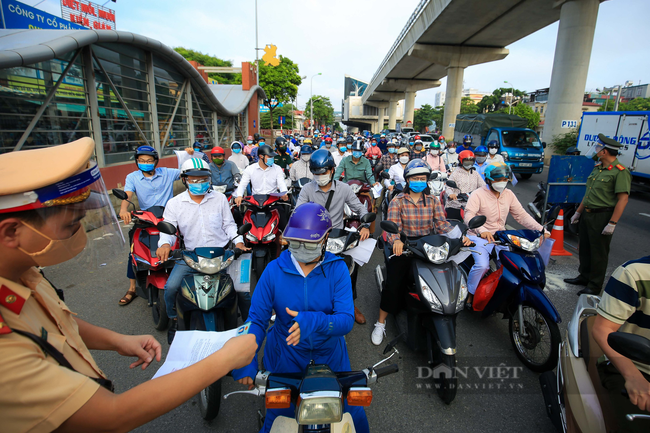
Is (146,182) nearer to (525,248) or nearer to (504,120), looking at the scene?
(525,248)

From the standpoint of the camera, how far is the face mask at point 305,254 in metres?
2.06

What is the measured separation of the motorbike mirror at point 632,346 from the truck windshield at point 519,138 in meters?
16.3

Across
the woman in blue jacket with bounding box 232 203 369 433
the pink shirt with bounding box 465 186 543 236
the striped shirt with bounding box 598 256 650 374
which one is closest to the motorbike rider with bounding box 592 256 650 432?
the striped shirt with bounding box 598 256 650 374

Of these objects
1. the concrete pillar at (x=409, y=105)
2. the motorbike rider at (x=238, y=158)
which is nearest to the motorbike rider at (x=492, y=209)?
the motorbike rider at (x=238, y=158)

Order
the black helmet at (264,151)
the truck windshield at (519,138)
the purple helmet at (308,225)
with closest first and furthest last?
1. the purple helmet at (308,225)
2. the black helmet at (264,151)
3. the truck windshield at (519,138)

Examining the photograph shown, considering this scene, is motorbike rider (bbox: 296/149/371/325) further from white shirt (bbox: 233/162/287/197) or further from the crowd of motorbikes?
white shirt (bbox: 233/162/287/197)

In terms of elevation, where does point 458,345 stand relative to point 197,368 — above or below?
below

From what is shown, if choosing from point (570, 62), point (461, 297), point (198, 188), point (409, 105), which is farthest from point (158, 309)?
point (409, 105)

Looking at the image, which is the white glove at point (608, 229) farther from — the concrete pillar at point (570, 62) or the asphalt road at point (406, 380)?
the concrete pillar at point (570, 62)

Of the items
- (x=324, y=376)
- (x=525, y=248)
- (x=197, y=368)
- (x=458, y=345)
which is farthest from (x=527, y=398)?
(x=197, y=368)

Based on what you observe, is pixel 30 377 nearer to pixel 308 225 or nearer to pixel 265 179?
pixel 308 225

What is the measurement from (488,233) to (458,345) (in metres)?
1.25

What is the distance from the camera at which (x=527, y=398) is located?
2941 mm

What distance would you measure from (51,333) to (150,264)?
2.92 metres
